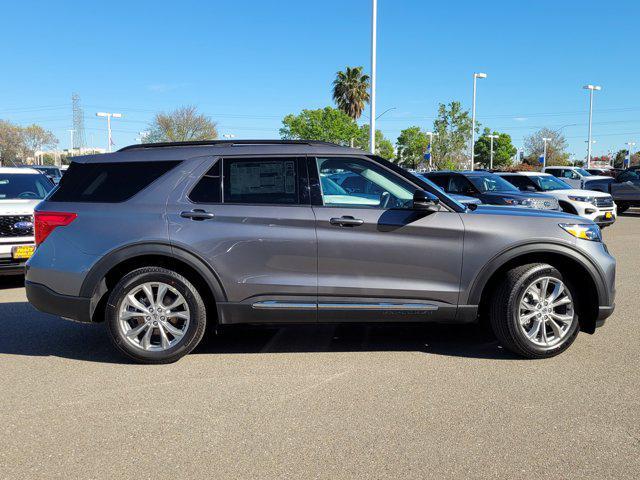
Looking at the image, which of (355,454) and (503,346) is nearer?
(355,454)

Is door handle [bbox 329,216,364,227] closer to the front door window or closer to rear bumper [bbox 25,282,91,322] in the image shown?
the front door window

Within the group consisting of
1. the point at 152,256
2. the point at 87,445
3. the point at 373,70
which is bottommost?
the point at 87,445

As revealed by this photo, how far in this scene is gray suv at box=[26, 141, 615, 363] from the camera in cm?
471

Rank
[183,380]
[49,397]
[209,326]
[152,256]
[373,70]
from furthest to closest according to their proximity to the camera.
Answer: [373,70], [209,326], [152,256], [183,380], [49,397]

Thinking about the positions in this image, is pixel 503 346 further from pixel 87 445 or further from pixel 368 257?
pixel 87 445

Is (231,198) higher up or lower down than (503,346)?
higher up

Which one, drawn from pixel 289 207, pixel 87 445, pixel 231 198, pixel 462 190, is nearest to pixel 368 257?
pixel 289 207

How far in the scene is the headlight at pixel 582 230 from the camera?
4871mm

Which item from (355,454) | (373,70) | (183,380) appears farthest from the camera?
(373,70)

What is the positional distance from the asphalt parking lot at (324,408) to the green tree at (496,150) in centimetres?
9763

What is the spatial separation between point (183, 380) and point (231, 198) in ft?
4.94

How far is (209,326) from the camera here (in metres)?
5.43

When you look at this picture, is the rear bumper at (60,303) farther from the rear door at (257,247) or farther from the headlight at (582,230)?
the headlight at (582,230)

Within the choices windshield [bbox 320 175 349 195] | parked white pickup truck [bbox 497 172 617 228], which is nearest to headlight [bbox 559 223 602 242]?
windshield [bbox 320 175 349 195]
